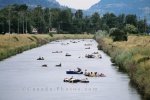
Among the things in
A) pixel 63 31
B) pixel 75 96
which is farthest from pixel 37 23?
pixel 75 96

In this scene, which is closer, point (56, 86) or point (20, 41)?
point (56, 86)

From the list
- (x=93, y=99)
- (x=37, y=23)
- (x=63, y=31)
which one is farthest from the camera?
(x=63, y=31)

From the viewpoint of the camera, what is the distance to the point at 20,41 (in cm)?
11681


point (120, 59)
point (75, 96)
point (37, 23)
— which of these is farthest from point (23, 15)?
point (75, 96)

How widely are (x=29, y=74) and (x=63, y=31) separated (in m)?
138

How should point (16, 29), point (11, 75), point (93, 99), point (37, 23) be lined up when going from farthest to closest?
point (37, 23) → point (16, 29) → point (11, 75) → point (93, 99)

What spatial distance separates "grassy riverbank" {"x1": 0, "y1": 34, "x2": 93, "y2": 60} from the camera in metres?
86.9

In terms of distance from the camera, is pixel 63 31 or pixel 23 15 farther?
pixel 63 31

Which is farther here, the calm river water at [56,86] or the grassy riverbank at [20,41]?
the grassy riverbank at [20,41]

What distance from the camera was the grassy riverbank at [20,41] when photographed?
86869 mm

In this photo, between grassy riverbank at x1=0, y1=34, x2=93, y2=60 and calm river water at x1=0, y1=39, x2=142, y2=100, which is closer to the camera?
calm river water at x1=0, y1=39, x2=142, y2=100

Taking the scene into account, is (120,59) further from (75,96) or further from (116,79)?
(75,96)

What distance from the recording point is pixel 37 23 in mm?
181125

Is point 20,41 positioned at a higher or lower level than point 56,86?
lower
